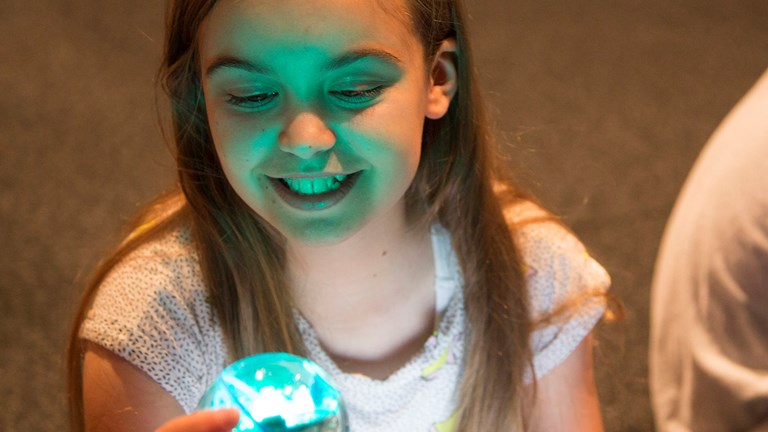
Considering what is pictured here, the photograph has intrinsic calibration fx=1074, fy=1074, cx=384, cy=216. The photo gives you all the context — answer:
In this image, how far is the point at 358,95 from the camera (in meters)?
1.03

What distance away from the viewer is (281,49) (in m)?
0.99

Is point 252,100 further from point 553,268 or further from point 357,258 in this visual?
point 553,268

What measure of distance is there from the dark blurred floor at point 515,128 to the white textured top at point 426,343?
0.23 m

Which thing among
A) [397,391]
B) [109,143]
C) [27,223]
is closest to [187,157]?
[397,391]

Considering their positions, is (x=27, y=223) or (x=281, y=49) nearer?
(x=281, y=49)

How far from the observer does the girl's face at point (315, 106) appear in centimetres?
99

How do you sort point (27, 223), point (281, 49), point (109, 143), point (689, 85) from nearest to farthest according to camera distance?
point (281, 49), point (27, 223), point (109, 143), point (689, 85)

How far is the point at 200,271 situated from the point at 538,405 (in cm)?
44

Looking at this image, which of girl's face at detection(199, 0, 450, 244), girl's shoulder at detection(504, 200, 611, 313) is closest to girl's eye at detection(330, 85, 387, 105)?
girl's face at detection(199, 0, 450, 244)

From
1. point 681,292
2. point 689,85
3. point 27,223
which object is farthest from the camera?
point 689,85

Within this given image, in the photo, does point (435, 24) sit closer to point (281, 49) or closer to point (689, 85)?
point (281, 49)

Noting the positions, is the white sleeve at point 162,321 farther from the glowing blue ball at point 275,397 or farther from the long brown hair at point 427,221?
the glowing blue ball at point 275,397

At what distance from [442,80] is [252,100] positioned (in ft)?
0.76

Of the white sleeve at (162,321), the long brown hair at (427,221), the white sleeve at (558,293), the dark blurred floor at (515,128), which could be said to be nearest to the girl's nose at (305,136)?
the long brown hair at (427,221)
